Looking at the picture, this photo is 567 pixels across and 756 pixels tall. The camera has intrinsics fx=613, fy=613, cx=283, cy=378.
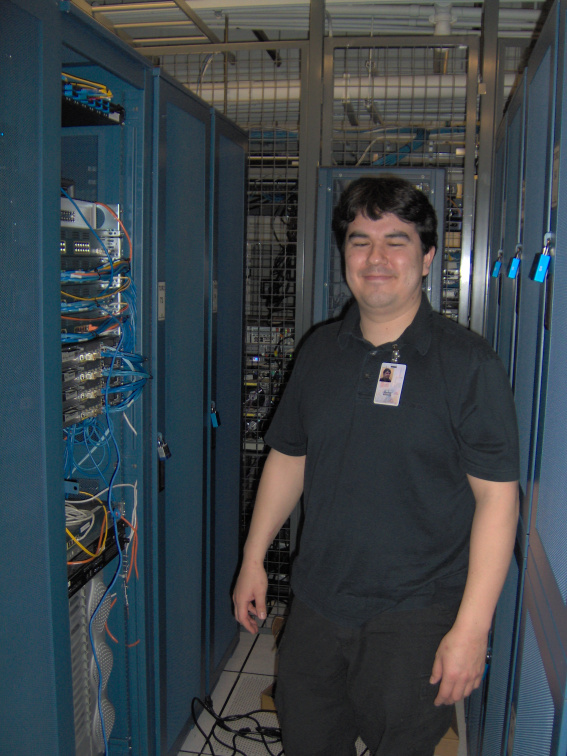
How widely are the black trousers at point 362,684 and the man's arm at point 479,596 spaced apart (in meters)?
0.06

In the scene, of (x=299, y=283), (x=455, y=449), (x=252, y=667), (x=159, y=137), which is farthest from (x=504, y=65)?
(x=252, y=667)

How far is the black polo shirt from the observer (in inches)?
52.1

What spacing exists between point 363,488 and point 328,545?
0.17 metres

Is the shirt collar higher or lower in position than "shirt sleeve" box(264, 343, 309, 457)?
higher

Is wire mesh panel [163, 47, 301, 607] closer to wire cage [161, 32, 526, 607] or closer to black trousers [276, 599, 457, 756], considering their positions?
wire cage [161, 32, 526, 607]

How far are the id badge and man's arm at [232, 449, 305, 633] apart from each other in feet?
1.26

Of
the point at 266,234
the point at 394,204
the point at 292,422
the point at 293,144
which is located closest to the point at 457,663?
the point at 292,422

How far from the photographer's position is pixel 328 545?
146cm

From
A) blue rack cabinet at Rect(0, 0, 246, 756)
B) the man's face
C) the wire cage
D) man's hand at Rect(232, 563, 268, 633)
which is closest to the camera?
blue rack cabinet at Rect(0, 0, 246, 756)

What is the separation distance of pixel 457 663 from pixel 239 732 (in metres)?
1.49

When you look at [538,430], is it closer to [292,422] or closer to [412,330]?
[412,330]

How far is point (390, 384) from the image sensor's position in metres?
1.42

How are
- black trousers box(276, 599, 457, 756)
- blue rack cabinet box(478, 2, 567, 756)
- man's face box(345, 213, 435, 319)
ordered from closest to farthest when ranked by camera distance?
blue rack cabinet box(478, 2, 567, 756) → black trousers box(276, 599, 457, 756) → man's face box(345, 213, 435, 319)

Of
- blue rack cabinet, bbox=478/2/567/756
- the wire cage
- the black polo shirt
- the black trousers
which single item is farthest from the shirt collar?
the wire cage
